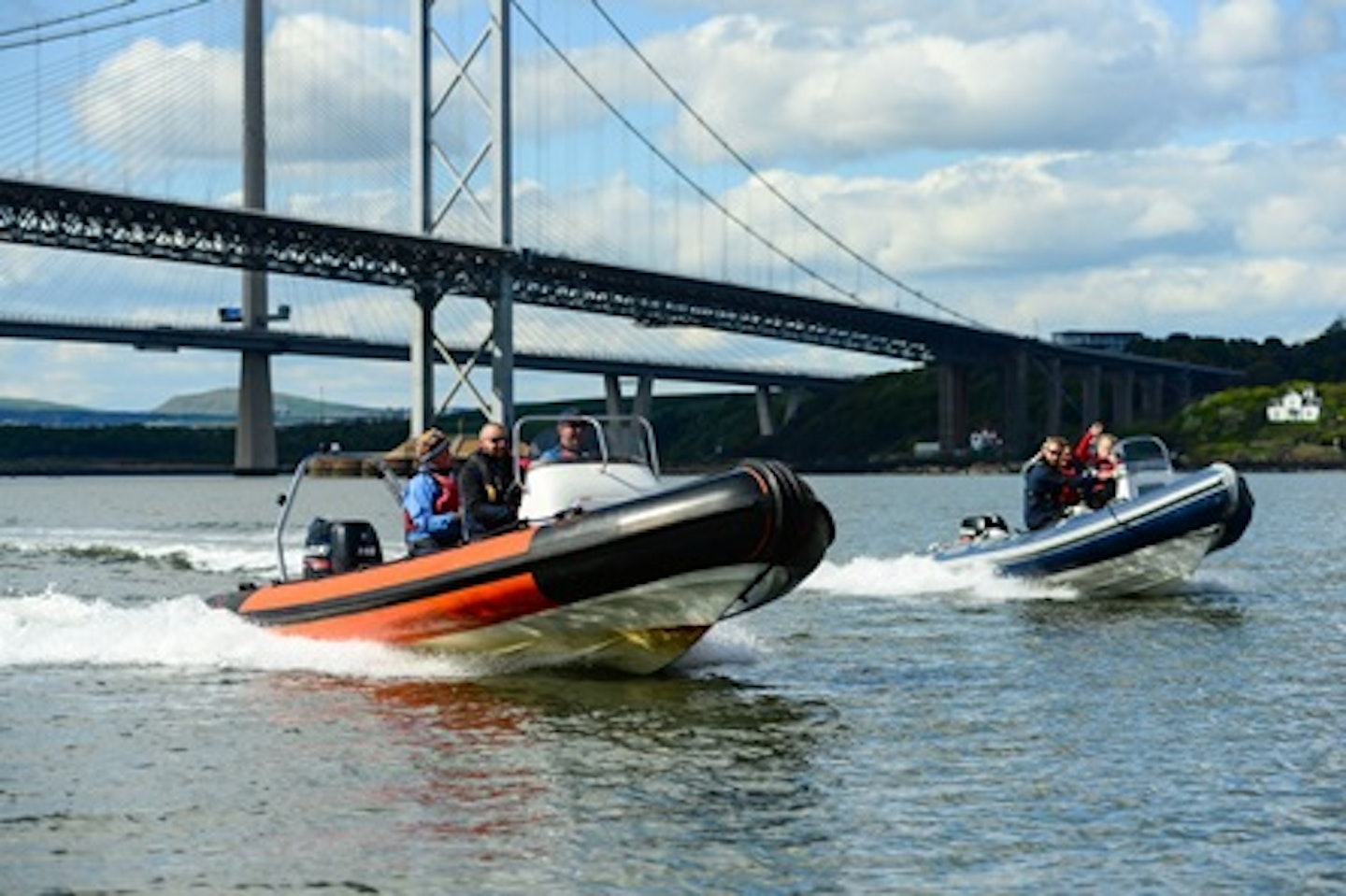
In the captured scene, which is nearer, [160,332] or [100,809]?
[100,809]

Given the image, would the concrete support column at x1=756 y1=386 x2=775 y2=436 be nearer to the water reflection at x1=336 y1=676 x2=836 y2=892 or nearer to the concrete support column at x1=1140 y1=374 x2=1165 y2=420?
the concrete support column at x1=1140 y1=374 x2=1165 y2=420

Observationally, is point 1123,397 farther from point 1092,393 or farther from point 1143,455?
point 1143,455

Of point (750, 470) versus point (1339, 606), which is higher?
point (750, 470)

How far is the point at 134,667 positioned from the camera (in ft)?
47.6

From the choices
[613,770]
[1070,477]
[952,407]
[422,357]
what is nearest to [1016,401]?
[952,407]

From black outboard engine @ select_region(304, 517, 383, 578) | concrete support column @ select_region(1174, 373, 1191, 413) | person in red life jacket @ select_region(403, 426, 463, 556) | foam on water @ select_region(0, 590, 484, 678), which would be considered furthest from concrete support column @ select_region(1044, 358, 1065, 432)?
person in red life jacket @ select_region(403, 426, 463, 556)

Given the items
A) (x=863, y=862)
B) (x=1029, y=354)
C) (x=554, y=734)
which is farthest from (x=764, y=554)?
(x=1029, y=354)

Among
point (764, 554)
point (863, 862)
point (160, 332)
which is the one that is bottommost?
point (863, 862)

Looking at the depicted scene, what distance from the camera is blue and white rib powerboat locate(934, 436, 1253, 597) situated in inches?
764

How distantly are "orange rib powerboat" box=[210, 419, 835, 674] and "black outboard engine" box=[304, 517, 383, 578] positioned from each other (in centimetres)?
16

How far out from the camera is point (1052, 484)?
19953 millimetres

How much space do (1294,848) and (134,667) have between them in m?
8.56

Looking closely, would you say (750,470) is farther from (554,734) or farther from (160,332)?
(160,332)

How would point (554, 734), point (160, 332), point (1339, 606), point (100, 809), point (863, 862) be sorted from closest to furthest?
point (863, 862), point (100, 809), point (554, 734), point (1339, 606), point (160, 332)
